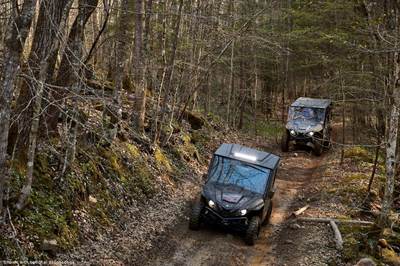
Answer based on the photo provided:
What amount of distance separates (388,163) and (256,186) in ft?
9.78

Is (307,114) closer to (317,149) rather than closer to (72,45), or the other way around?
(317,149)

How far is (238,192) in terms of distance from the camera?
9.66 m

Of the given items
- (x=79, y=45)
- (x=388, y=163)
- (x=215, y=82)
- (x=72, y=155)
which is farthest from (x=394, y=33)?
(x=215, y=82)

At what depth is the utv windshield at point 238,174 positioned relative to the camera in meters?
9.95

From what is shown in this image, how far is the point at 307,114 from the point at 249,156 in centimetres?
1048

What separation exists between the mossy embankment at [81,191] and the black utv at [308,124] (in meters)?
7.55

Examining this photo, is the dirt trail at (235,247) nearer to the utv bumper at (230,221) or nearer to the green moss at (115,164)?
the utv bumper at (230,221)

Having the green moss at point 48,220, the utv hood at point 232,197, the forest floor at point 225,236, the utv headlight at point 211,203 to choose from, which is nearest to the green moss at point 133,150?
the forest floor at point 225,236

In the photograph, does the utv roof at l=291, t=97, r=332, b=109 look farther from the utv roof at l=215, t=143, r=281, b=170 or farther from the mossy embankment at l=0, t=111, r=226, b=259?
the utv roof at l=215, t=143, r=281, b=170

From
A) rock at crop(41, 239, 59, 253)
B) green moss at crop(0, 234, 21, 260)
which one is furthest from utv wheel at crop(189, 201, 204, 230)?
green moss at crop(0, 234, 21, 260)

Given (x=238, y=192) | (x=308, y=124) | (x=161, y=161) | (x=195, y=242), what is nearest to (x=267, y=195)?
(x=238, y=192)

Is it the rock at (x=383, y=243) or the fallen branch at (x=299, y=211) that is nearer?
the rock at (x=383, y=243)

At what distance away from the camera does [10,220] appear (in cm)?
611

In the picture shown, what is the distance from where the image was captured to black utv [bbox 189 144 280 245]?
915cm
